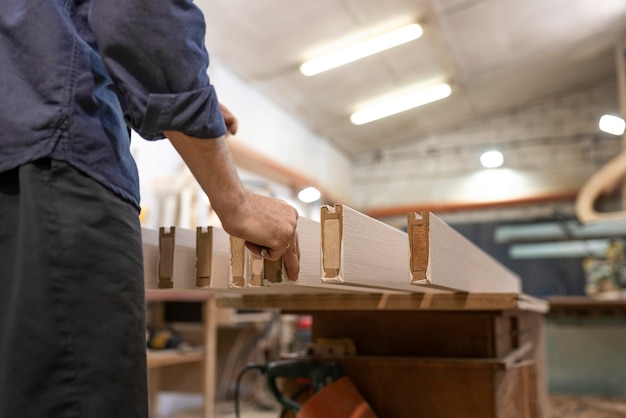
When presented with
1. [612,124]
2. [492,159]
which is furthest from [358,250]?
[492,159]

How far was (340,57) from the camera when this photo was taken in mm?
4520

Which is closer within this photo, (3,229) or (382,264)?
(3,229)

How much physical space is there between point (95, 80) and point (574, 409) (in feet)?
14.0

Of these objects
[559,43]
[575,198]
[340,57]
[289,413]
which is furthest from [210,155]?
[575,198]

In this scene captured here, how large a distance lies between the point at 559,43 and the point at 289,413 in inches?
184

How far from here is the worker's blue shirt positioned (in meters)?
0.58

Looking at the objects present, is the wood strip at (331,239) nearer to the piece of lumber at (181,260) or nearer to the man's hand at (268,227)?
the man's hand at (268,227)

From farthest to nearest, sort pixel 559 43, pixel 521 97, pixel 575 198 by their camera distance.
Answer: pixel 521 97
pixel 575 198
pixel 559 43

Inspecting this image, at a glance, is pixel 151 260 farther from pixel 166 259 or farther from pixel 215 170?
pixel 215 170

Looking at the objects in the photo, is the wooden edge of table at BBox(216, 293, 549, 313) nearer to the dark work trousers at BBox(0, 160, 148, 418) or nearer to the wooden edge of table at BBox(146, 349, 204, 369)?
the dark work trousers at BBox(0, 160, 148, 418)

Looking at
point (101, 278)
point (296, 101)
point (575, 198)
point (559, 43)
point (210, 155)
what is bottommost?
point (101, 278)

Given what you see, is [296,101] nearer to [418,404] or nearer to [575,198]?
[575,198]

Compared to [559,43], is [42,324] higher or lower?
lower

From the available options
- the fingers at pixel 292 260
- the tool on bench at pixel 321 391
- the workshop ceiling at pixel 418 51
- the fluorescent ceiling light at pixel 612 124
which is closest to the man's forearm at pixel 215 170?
the fingers at pixel 292 260
